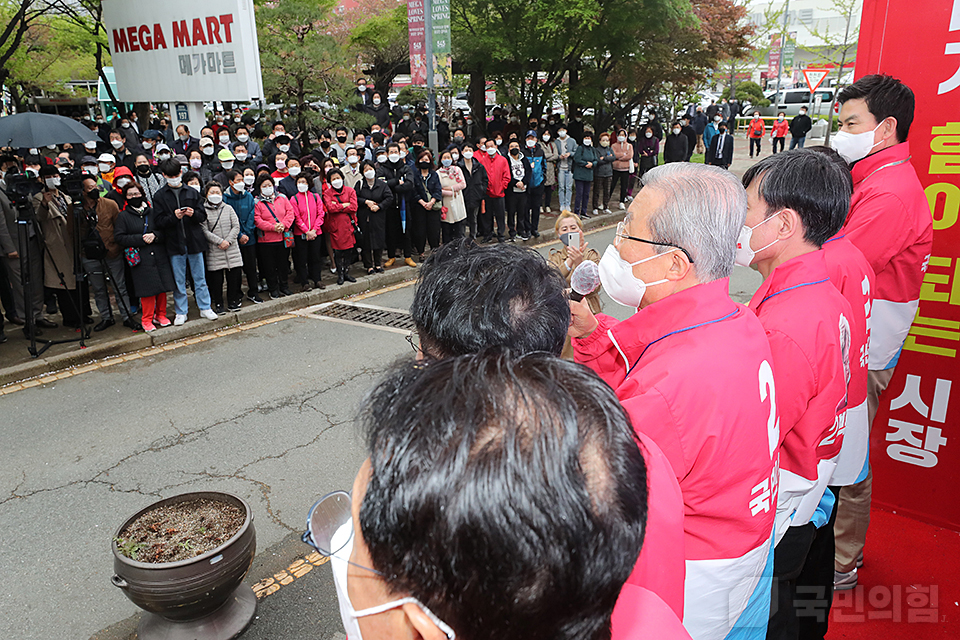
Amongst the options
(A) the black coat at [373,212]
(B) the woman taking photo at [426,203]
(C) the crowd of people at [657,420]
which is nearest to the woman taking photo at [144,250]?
(A) the black coat at [373,212]

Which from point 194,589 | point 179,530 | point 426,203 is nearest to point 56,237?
point 426,203

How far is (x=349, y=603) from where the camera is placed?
1004 mm

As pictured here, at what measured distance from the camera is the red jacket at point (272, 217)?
8.36m

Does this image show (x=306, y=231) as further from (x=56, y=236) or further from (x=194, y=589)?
(x=194, y=589)

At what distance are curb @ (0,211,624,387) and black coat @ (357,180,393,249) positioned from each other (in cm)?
54

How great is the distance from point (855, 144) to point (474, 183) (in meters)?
8.24

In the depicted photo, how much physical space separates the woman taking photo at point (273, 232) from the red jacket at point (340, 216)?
2.25ft

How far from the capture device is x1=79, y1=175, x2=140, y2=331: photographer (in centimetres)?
723

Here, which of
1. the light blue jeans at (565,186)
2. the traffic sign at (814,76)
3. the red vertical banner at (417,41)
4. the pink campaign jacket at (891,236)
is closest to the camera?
the pink campaign jacket at (891,236)

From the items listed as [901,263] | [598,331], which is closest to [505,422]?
[598,331]

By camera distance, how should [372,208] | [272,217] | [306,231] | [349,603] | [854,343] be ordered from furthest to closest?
[372,208] < [306,231] < [272,217] < [854,343] < [349,603]

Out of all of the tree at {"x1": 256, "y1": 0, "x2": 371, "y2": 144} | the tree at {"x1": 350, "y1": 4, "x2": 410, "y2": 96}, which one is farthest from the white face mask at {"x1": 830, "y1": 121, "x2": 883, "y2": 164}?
the tree at {"x1": 350, "y1": 4, "x2": 410, "y2": 96}

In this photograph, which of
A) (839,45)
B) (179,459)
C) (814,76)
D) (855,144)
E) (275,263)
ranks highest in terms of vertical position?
(839,45)

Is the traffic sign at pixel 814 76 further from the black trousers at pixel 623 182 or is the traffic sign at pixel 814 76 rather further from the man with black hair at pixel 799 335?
the man with black hair at pixel 799 335
